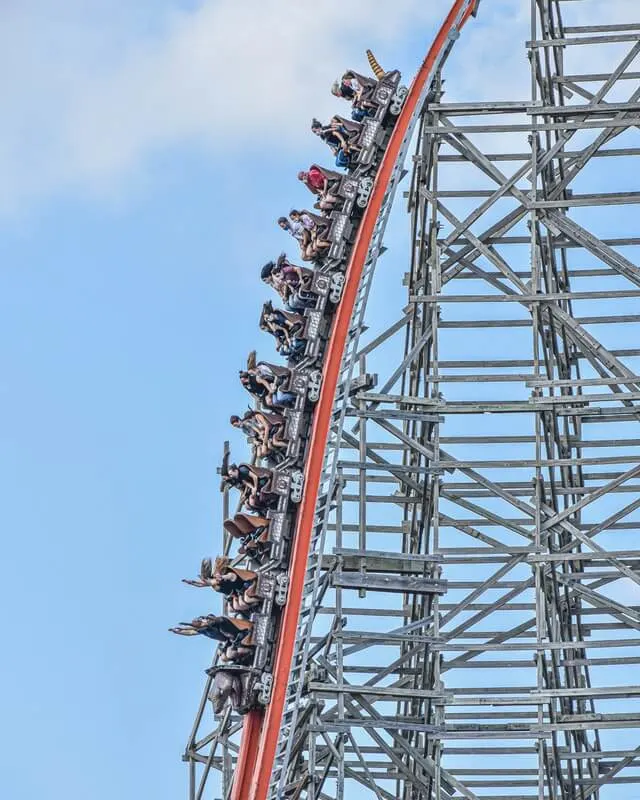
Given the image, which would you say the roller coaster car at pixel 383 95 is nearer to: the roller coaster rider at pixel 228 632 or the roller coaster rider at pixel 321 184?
the roller coaster rider at pixel 321 184

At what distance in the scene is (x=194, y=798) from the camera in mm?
28547

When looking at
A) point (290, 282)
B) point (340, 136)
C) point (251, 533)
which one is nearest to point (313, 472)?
point (251, 533)

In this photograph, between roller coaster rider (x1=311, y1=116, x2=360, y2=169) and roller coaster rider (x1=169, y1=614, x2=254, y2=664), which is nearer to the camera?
roller coaster rider (x1=169, y1=614, x2=254, y2=664)

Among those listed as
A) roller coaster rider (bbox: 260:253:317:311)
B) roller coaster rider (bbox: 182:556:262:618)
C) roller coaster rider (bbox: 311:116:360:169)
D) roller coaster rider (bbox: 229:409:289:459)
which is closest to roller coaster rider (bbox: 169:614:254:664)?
roller coaster rider (bbox: 182:556:262:618)

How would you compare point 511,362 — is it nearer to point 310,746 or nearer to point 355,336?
point 355,336

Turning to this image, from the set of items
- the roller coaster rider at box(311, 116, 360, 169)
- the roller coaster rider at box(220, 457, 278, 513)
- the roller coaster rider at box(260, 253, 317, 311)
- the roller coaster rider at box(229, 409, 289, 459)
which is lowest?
the roller coaster rider at box(220, 457, 278, 513)

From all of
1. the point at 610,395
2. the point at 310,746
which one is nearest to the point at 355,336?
the point at 610,395

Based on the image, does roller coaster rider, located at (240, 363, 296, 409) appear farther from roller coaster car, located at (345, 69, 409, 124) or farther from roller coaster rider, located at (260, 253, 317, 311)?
roller coaster car, located at (345, 69, 409, 124)

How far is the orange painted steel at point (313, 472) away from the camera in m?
27.4

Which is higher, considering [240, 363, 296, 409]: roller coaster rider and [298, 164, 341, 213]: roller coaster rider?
[298, 164, 341, 213]: roller coaster rider

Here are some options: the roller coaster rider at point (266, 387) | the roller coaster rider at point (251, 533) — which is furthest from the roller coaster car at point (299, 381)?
the roller coaster rider at point (251, 533)

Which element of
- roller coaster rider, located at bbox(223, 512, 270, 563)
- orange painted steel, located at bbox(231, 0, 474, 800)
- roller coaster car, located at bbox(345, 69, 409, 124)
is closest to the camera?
orange painted steel, located at bbox(231, 0, 474, 800)

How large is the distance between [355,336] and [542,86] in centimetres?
402

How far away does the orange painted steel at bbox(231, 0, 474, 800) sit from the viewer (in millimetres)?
27422
